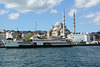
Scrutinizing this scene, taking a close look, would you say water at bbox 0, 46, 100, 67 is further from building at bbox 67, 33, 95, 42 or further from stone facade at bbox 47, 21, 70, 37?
stone facade at bbox 47, 21, 70, 37

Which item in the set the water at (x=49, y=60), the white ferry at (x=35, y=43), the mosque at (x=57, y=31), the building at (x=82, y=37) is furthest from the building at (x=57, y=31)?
the water at (x=49, y=60)

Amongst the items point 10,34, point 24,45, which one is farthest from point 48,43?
point 10,34

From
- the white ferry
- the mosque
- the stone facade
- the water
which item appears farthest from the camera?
the stone facade

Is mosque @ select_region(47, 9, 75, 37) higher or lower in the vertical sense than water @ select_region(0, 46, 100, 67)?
higher

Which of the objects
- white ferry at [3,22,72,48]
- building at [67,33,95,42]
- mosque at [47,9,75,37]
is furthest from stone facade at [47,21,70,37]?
white ferry at [3,22,72,48]

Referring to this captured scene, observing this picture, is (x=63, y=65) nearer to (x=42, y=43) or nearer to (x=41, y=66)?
(x=41, y=66)

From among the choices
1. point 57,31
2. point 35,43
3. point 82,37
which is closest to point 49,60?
Answer: point 35,43

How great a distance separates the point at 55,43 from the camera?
207ft

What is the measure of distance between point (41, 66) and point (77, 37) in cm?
7956

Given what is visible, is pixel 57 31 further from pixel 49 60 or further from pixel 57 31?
pixel 49 60

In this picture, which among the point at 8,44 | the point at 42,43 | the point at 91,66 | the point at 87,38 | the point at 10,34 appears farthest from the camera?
the point at 10,34

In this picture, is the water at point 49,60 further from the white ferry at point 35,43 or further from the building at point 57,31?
the building at point 57,31

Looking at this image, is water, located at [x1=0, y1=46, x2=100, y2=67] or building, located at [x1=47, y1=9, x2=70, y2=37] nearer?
water, located at [x1=0, y1=46, x2=100, y2=67]

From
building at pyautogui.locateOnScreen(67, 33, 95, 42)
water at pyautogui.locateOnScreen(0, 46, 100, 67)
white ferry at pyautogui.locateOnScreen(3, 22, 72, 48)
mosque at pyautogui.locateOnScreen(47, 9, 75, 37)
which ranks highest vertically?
mosque at pyautogui.locateOnScreen(47, 9, 75, 37)
